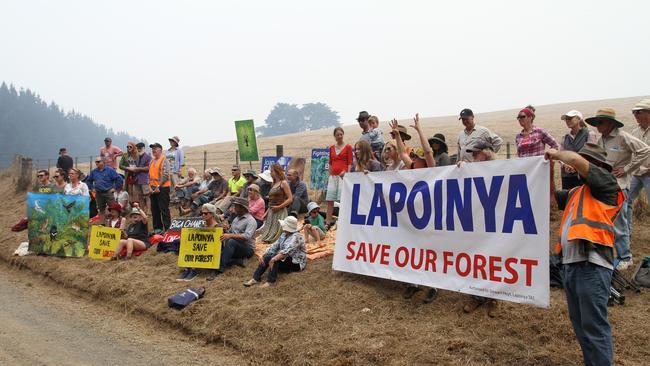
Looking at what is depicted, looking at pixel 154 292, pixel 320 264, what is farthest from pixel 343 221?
pixel 154 292

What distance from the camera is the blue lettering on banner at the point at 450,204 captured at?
18.6ft

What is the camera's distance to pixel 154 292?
A: 8.51 metres

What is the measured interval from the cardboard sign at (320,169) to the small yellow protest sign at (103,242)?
553 cm

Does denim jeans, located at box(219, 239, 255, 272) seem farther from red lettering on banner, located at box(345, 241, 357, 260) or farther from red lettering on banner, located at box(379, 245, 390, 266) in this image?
red lettering on banner, located at box(379, 245, 390, 266)

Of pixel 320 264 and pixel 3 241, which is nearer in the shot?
pixel 320 264

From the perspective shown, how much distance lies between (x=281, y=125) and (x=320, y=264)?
367 feet

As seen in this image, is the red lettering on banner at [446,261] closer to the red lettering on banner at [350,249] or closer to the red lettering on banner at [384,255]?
the red lettering on banner at [384,255]

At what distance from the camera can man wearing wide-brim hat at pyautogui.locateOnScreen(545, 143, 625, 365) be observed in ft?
14.3

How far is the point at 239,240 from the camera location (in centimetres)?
919

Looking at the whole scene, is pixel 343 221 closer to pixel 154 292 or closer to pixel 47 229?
pixel 154 292

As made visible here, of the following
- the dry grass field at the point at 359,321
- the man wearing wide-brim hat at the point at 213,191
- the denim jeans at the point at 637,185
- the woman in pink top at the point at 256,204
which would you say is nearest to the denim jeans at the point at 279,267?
the dry grass field at the point at 359,321

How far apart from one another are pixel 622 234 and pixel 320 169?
352 inches

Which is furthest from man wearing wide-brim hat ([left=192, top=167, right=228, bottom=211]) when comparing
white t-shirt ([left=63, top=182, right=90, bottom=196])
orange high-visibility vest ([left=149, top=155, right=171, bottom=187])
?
white t-shirt ([left=63, top=182, right=90, bottom=196])

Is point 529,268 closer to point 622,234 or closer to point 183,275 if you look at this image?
point 622,234
